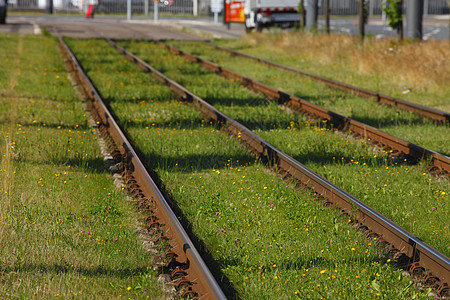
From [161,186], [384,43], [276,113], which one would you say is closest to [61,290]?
[161,186]

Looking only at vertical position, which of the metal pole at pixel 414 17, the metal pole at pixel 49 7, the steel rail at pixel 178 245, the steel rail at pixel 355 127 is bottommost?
the steel rail at pixel 178 245

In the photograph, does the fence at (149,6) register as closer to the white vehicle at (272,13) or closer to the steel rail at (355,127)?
the white vehicle at (272,13)

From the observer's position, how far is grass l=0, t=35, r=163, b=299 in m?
4.38

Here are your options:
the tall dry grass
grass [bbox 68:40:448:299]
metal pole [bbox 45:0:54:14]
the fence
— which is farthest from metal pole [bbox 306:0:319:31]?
metal pole [bbox 45:0:54:14]

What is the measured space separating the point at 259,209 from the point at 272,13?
25.5 meters

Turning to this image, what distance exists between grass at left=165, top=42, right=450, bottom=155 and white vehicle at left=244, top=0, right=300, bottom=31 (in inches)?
484

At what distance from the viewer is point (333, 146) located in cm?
852

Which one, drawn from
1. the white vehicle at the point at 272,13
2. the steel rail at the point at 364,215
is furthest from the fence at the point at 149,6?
the steel rail at the point at 364,215

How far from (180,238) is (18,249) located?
1346 millimetres

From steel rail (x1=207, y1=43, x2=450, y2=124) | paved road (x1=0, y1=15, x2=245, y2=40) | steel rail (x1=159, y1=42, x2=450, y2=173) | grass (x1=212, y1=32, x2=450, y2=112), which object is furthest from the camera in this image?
paved road (x1=0, y1=15, x2=245, y2=40)

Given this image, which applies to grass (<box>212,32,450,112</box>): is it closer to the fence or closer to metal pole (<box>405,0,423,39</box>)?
metal pole (<box>405,0,423,39</box>)

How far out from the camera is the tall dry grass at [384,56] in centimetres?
1428

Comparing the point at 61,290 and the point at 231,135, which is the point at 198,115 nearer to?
the point at 231,135

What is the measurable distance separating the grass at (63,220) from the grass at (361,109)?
15.5 ft
